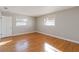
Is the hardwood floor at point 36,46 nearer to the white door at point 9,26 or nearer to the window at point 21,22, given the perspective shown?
the white door at point 9,26

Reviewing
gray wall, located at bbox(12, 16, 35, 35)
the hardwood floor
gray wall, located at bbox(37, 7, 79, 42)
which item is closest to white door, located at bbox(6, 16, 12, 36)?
gray wall, located at bbox(12, 16, 35, 35)

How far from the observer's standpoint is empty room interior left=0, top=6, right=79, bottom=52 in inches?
165

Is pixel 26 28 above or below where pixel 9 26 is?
below

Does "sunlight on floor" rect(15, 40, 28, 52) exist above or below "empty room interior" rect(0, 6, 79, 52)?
below

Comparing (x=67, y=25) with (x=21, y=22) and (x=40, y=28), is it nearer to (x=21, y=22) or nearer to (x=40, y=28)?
(x=40, y=28)

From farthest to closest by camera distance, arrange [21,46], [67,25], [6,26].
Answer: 1. [6,26]
2. [67,25]
3. [21,46]

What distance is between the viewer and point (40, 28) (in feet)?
29.3

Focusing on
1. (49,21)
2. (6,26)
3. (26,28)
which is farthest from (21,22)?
(49,21)

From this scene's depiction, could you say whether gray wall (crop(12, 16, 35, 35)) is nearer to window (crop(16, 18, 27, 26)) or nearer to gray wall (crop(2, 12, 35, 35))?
gray wall (crop(2, 12, 35, 35))

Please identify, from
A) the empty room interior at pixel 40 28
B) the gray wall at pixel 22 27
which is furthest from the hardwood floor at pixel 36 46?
the gray wall at pixel 22 27

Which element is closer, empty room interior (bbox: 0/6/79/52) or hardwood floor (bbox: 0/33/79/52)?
hardwood floor (bbox: 0/33/79/52)

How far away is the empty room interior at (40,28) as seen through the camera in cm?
419
